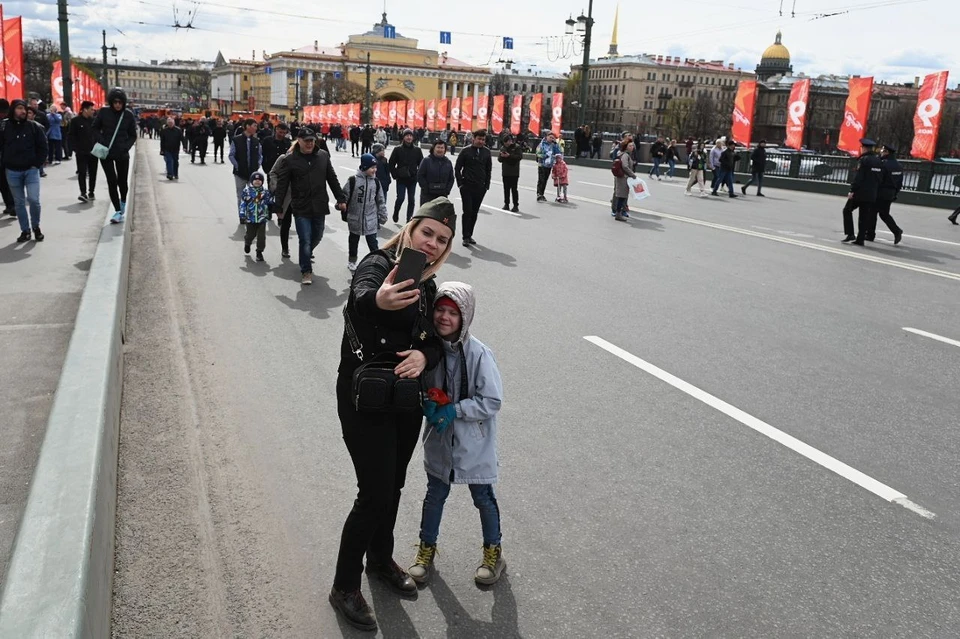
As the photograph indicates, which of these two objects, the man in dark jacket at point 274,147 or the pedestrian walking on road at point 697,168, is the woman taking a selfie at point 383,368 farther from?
the pedestrian walking on road at point 697,168

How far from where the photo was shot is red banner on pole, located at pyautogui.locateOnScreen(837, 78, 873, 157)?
1019 inches

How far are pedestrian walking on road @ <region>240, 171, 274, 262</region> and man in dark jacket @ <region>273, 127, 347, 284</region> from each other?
0.94 meters

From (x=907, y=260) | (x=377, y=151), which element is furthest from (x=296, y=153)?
(x=907, y=260)

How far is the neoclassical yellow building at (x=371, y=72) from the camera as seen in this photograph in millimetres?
131125

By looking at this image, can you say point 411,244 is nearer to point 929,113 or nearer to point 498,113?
point 929,113

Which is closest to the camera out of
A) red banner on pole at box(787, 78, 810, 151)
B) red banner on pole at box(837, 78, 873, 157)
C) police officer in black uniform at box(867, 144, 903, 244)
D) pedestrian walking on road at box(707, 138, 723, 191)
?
police officer in black uniform at box(867, 144, 903, 244)

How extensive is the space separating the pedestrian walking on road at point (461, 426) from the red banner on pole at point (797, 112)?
28040 millimetres

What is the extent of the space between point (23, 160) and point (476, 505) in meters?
9.18

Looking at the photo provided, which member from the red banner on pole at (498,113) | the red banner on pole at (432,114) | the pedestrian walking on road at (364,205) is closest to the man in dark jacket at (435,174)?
the pedestrian walking on road at (364,205)

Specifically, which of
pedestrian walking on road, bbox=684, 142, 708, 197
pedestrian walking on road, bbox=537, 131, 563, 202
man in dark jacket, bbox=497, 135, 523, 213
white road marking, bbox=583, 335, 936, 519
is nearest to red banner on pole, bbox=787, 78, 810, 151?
pedestrian walking on road, bbox=684, 142, 708, 197

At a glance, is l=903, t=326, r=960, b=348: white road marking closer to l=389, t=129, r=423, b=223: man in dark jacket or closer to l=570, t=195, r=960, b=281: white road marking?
l=570, t=195, r=960, b=281: white road marking

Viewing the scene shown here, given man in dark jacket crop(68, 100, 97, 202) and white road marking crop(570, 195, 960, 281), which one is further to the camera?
man in dark jacket crop(68, 100, 97, 202)

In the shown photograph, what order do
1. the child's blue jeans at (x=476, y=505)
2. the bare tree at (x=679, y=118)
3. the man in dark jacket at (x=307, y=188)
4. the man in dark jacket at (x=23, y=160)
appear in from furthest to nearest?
the bare tree at (x=679, y=118) → the man in dark jacket at (x=23, y=160) → the man in dark jacket at (x=307, y=188) → the child's blue jeans at (x=476, y=505)

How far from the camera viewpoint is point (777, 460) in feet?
15.9
